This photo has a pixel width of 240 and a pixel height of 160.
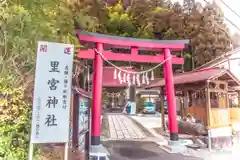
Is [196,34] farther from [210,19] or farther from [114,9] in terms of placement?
[114,9]

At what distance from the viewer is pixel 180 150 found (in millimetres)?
8000

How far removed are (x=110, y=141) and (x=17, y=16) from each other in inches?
279

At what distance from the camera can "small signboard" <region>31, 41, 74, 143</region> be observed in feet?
12.6

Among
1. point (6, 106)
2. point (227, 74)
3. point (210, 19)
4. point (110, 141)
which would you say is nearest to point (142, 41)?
point (227, 74)

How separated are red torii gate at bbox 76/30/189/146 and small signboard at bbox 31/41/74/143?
3.04 m

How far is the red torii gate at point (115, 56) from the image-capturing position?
7133 millimetres

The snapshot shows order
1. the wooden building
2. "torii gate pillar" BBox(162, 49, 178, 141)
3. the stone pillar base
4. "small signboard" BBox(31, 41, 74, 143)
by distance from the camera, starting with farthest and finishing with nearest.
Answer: the wooden building → "torii gate pillar" BBox(162, 49, 178, 141) → the stone pillar base → "small signboard" BBox(31, 41, 74, 143)

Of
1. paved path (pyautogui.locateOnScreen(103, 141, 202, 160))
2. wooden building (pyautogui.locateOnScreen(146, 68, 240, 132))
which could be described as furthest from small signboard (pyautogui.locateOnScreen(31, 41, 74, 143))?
wooden building (pyautogui.locateOnScreen(146, 68, 240, 132))

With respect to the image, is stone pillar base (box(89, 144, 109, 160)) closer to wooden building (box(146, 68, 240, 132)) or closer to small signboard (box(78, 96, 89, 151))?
small signboard (box(78, 96, 89, 151))

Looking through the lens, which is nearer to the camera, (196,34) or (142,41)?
(142,41)

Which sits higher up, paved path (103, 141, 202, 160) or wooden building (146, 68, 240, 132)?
wooden building (146, 68, 240, 132)

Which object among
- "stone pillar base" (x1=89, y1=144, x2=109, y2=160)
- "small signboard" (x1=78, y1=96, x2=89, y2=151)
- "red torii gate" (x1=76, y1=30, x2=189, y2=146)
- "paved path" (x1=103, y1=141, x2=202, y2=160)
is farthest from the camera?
"paved path" (x1=103, y1=141, x2=202, y2=160)

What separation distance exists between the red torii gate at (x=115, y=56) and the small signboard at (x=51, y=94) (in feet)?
9.98

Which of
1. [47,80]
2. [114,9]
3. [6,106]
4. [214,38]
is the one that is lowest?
[6,106]
